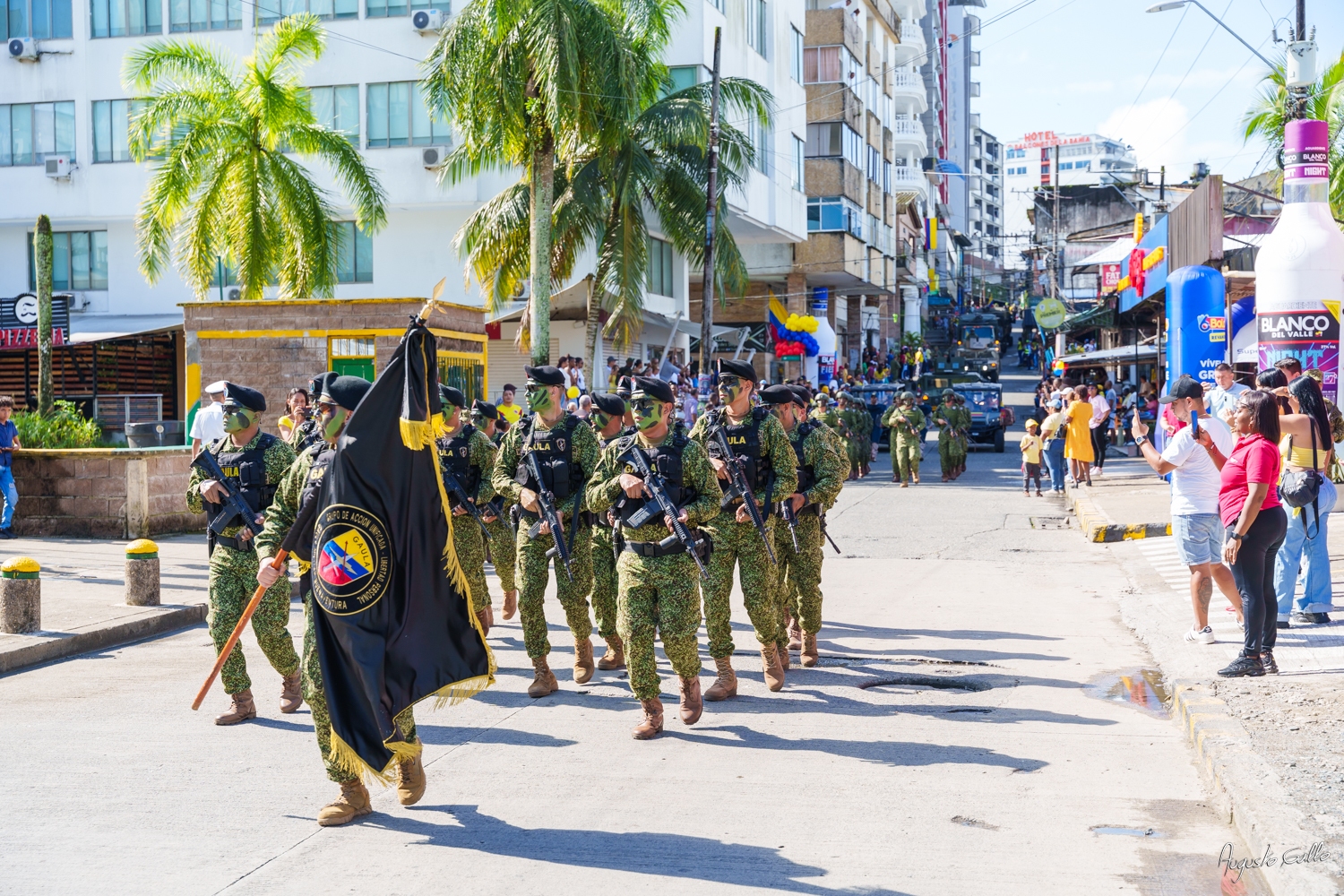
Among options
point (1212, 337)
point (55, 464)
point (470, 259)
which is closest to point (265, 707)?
point (55, 464)

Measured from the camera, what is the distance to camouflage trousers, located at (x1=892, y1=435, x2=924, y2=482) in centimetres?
2352

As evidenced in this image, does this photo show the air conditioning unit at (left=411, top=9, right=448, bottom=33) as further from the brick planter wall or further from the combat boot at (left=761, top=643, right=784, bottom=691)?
the combat boot at (left=761, top=643, right=784, bottom=691)

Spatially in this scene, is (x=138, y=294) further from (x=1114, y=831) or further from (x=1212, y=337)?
(x=1114, y=831)

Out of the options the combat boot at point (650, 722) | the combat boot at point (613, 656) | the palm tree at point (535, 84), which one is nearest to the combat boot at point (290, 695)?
the combat boot at point (613, 656)

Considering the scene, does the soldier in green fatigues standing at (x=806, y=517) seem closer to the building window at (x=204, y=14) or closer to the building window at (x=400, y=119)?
the building window at (x=400, y=119)

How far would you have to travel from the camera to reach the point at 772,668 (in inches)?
319

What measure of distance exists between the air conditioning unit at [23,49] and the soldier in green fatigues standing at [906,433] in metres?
24.2

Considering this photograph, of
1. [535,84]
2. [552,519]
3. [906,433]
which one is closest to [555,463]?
[552,519]

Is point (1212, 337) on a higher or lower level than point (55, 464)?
higher

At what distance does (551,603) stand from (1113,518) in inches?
341

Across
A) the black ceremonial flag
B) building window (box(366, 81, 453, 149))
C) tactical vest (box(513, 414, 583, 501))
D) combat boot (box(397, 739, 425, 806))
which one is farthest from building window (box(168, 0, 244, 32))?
combat boot (box(397, 739, 425, 806))

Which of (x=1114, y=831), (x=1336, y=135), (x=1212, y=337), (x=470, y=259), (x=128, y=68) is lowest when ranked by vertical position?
(x=1114, y=831)

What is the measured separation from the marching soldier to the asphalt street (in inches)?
11.8

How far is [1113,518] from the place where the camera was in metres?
16.9
